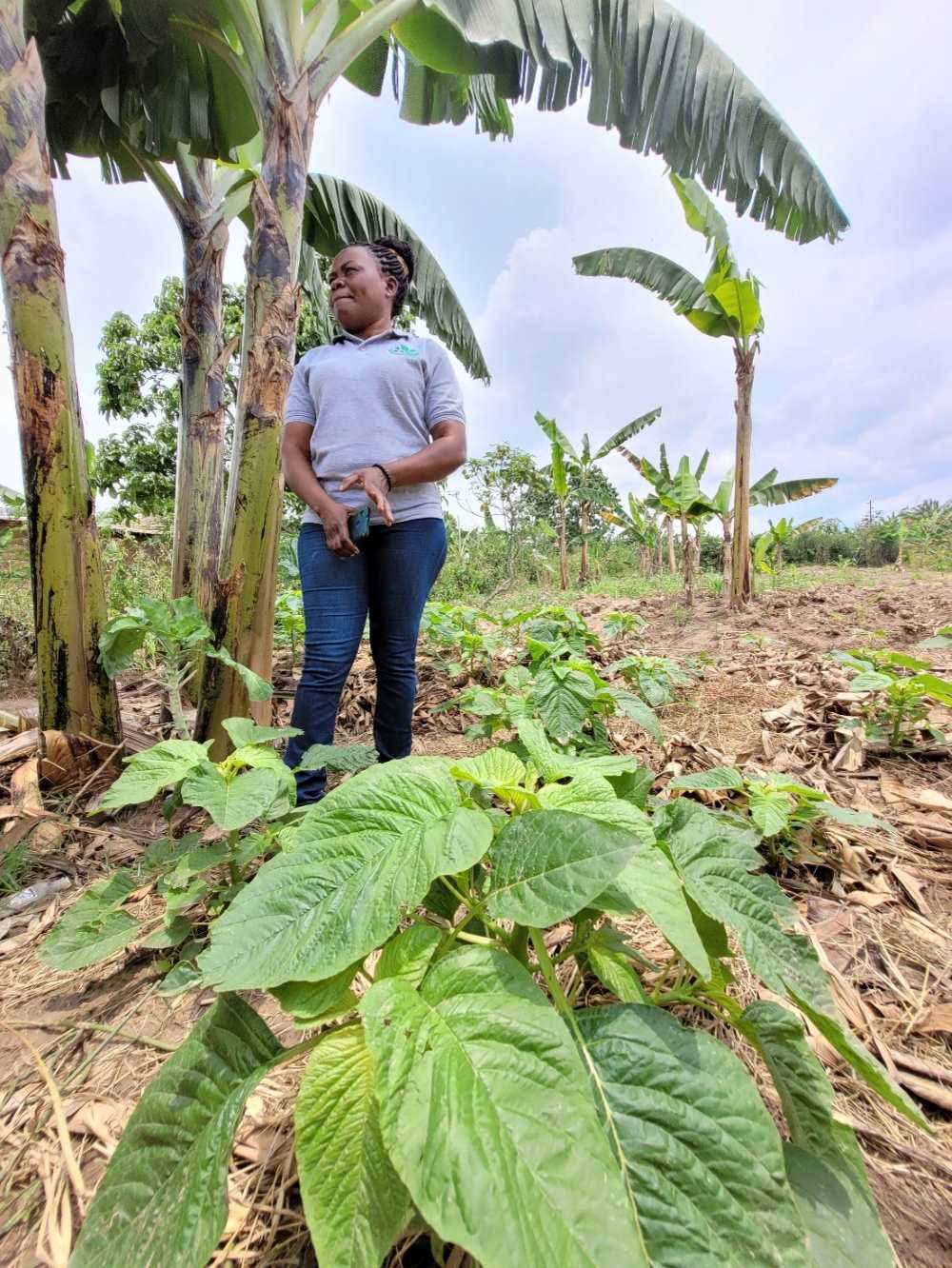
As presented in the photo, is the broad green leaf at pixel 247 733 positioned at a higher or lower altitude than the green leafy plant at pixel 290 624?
lower

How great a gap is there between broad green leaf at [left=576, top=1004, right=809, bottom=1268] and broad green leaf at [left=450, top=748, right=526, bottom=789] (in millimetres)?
284

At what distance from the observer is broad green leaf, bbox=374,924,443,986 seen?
539 mm

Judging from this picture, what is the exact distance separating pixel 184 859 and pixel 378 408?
1304 millimetres

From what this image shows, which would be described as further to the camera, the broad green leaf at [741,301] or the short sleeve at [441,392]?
the broad green leaf at [741,301]

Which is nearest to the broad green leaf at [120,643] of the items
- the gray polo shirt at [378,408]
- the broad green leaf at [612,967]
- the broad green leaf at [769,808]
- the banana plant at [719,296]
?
the gray polo shirt at [378,408]

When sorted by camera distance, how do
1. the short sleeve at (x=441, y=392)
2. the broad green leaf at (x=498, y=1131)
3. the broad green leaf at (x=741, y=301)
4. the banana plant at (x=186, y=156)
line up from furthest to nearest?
the broad green leaf at (x=741, y=301) < the banana plant at (x=186, y=156) < the short sleeve at (x=441, y=392) < the broad green leaf at (x=498, y=1131)

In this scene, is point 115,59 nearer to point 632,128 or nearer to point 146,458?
point 632,128

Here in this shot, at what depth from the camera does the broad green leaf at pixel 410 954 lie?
1.77 feet

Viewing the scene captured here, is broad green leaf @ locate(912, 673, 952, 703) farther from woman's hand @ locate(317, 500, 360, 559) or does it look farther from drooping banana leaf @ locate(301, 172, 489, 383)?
drooping banana leaf @ locate(301, 172, 489, 383)

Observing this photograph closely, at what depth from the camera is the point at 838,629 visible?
4199 mm

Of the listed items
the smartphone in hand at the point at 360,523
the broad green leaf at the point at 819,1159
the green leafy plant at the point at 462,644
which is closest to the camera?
the broad green leaf at the point at 819,1159

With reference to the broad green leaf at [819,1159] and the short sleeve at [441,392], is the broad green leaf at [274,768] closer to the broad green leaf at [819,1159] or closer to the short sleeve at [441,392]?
the broad green leaf at [819,1159]

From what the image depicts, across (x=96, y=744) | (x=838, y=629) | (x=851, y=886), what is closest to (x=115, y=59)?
(x=96, y=744)

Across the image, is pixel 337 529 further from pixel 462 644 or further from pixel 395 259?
pixel 462 644
